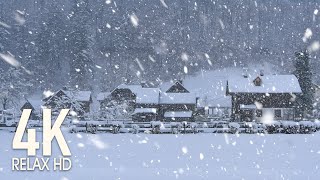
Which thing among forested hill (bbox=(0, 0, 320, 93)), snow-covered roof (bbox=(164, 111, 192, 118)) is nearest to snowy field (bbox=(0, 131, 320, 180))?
snow-covered roof (bbox=(164, 111, 192, 118))

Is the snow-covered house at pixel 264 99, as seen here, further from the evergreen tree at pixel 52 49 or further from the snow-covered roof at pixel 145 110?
the evergreen tree at pixel 52 49

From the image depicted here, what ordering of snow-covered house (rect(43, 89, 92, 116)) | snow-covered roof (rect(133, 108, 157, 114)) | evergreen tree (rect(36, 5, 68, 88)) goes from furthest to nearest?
1. evergreen tree (rect(36, 5, 68, 88))
2. snow-covered roof (rect(133, 108, 157, 114))
3. snow-covered house (rect(43, 89, 92, 116))

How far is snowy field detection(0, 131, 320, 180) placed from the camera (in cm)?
1570

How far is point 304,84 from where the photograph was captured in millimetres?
55781

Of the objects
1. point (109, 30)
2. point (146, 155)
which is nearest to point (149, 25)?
point (109, 30)

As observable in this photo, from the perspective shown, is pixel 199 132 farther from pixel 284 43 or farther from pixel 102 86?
pixel 284 43

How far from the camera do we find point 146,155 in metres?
20.9

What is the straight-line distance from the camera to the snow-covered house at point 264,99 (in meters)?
51.6

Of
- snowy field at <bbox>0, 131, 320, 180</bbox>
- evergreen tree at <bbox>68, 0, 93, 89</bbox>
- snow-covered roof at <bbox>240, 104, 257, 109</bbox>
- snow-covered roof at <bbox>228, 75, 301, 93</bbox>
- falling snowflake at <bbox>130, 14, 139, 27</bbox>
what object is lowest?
snowy field at <bbox>0, 131, 320, 180</bbox>

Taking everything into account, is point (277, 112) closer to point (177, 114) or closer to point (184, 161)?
point (177, 114)

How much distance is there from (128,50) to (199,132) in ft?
181

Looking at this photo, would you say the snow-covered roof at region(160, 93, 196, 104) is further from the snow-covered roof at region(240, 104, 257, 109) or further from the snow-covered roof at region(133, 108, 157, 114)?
the snow-covered roof at region(240, 104, 257, 109)

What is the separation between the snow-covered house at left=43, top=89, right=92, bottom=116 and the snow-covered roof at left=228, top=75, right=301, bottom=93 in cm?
1843

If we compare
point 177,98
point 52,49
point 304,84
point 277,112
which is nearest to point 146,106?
point 177,98
